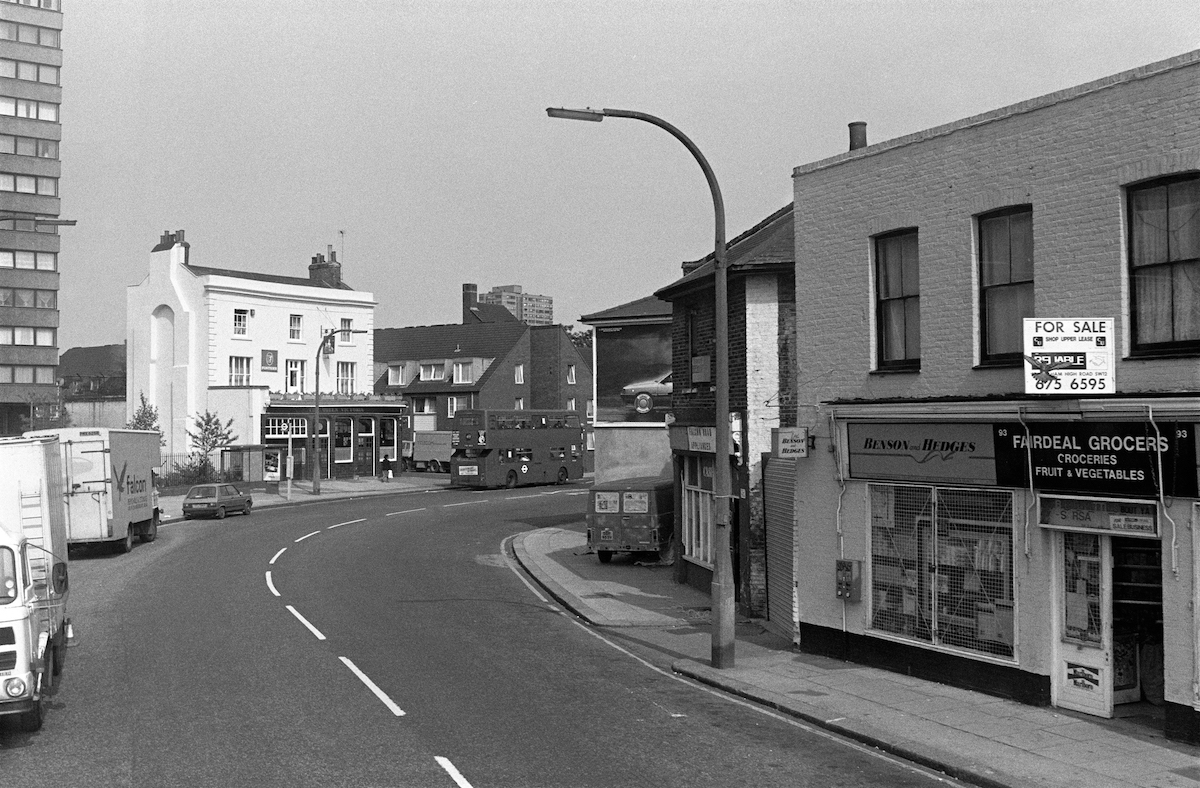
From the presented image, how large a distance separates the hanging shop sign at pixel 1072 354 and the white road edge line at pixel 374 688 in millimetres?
8299

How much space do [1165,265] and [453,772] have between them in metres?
9.22

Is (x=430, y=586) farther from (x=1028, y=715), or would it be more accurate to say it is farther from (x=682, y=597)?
(x=1028, y=715)

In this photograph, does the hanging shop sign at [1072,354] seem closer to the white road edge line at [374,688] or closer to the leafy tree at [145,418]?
the white road edge line at [374,688]

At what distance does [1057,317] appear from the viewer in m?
12.7

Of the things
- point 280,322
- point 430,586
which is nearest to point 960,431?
point 430,586

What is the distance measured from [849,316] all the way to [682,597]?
887 cm

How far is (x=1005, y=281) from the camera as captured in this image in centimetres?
1373

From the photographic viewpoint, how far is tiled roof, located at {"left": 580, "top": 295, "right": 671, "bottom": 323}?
37.8m

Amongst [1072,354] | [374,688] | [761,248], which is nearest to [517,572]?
[761,248]

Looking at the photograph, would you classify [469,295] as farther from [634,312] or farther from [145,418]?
[634,312]

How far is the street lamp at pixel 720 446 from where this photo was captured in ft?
49.9

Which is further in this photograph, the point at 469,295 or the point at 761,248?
the point at 469,295

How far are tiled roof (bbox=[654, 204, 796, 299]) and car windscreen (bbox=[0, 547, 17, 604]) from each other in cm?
1296

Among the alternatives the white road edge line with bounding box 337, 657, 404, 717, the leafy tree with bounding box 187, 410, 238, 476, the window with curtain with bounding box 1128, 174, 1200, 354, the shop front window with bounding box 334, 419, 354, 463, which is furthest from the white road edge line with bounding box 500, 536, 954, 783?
the shop front window with bounding box 334, 419, 354, 463
